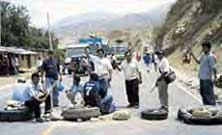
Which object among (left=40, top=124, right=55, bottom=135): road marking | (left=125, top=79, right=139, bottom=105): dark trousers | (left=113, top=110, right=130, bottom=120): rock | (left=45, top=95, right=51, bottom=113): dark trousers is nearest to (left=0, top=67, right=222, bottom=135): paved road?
(left=40, top=124, right=55, bottom=135): road marking

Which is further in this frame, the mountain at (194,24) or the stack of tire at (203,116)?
the mountain at (194,24)

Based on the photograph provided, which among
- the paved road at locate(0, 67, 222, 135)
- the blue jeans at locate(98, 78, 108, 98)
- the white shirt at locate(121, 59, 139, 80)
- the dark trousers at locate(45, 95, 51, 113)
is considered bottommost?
the paved road at locate(0, 67, 222, 135)

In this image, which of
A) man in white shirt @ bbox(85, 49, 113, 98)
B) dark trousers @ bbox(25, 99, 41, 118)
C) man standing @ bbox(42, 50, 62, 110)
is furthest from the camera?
man standing @ bbox(42, 50, 62, 110)

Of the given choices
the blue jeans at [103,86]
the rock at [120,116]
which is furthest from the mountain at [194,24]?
the rock at [120,116]

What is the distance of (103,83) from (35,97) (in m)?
2.81

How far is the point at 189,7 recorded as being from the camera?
78.1 metres

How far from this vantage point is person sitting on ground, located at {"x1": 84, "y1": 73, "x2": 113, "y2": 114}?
696 inches

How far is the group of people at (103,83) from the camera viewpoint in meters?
17.3

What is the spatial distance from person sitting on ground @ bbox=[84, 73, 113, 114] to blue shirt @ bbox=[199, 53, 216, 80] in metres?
2.64

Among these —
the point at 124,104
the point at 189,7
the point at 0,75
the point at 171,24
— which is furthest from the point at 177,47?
the point at 124,104

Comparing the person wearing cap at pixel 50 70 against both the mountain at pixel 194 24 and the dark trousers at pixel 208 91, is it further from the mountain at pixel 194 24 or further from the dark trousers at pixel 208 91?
the mountain at pixel 194 24

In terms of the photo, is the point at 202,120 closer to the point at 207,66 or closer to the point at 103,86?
the point at 207,66

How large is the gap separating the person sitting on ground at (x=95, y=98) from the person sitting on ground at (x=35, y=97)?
1.16 metres

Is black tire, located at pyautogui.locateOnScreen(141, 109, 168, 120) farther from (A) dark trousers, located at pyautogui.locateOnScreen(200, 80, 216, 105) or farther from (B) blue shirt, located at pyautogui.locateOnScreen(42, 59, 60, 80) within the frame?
(B) blue shirt, located at pyautogui.locateOnScreen(42, 59, 60, 80)
